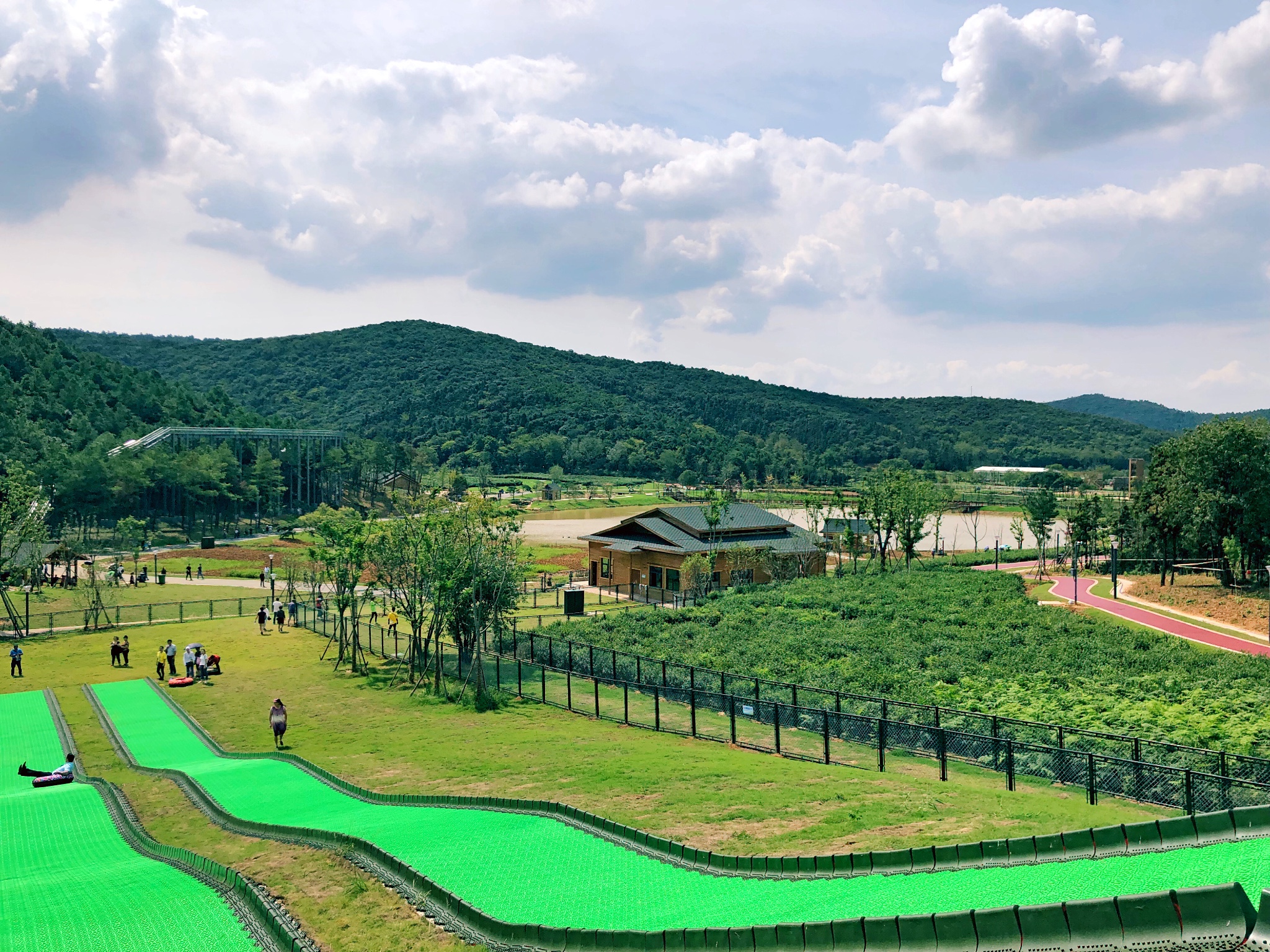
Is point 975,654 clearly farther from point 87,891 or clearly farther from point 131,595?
point 131,595

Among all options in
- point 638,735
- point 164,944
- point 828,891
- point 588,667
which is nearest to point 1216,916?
point 828,891

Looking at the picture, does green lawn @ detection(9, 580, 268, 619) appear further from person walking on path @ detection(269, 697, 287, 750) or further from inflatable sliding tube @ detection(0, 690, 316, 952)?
inflatable sliding tube @ detection(0, 690, 316, 952)

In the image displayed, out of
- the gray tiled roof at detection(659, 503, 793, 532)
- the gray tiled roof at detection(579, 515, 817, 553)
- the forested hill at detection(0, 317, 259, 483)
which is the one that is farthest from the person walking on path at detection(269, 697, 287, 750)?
the forested hill at detection(0, 317, 259, 483)

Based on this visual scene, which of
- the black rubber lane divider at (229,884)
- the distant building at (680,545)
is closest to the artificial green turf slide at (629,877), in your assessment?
the black rubber lane divider at (229,884)

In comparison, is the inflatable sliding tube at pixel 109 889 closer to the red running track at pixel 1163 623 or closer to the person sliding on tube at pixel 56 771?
the person sliding on tube at pixel 56 771

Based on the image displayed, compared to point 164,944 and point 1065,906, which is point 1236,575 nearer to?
point 1065,906

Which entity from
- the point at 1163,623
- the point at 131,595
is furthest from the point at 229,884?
the point at 131,595
